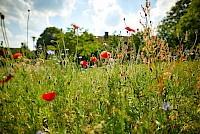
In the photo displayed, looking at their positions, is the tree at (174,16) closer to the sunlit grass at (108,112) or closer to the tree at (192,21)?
the tree at (192,21)

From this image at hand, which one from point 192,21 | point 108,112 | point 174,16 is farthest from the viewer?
point 174,16

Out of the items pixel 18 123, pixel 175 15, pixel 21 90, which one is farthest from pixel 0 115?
pixel 175 15

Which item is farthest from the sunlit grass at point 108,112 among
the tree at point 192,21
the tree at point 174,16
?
the tree at point 174,16

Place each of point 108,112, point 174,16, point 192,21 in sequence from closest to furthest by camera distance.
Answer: point 108,112 < point 192,21 < point 174,16

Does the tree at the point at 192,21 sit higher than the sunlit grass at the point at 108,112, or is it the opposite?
the tree at the point at 192,21

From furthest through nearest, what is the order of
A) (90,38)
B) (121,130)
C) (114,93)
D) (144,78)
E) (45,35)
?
1. (45,35)
2. (90,38)
3. (144,78)
4. (114,93)
5. (121,130)

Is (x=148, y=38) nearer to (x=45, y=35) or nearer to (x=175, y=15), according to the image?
(x=175, y=15)

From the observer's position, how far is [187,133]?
162 centimetres

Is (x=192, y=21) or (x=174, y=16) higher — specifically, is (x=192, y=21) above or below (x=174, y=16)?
below

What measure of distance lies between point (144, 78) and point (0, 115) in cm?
169

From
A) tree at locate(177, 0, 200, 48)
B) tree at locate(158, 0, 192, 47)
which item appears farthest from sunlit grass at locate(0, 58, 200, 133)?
tree at locate(158, 0, 192, 47)

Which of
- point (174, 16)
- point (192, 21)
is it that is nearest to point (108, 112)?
point (192, 21)

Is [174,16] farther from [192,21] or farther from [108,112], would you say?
[108,112]

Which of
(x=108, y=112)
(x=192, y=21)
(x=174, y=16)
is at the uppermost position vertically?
(x=174, y=16)
